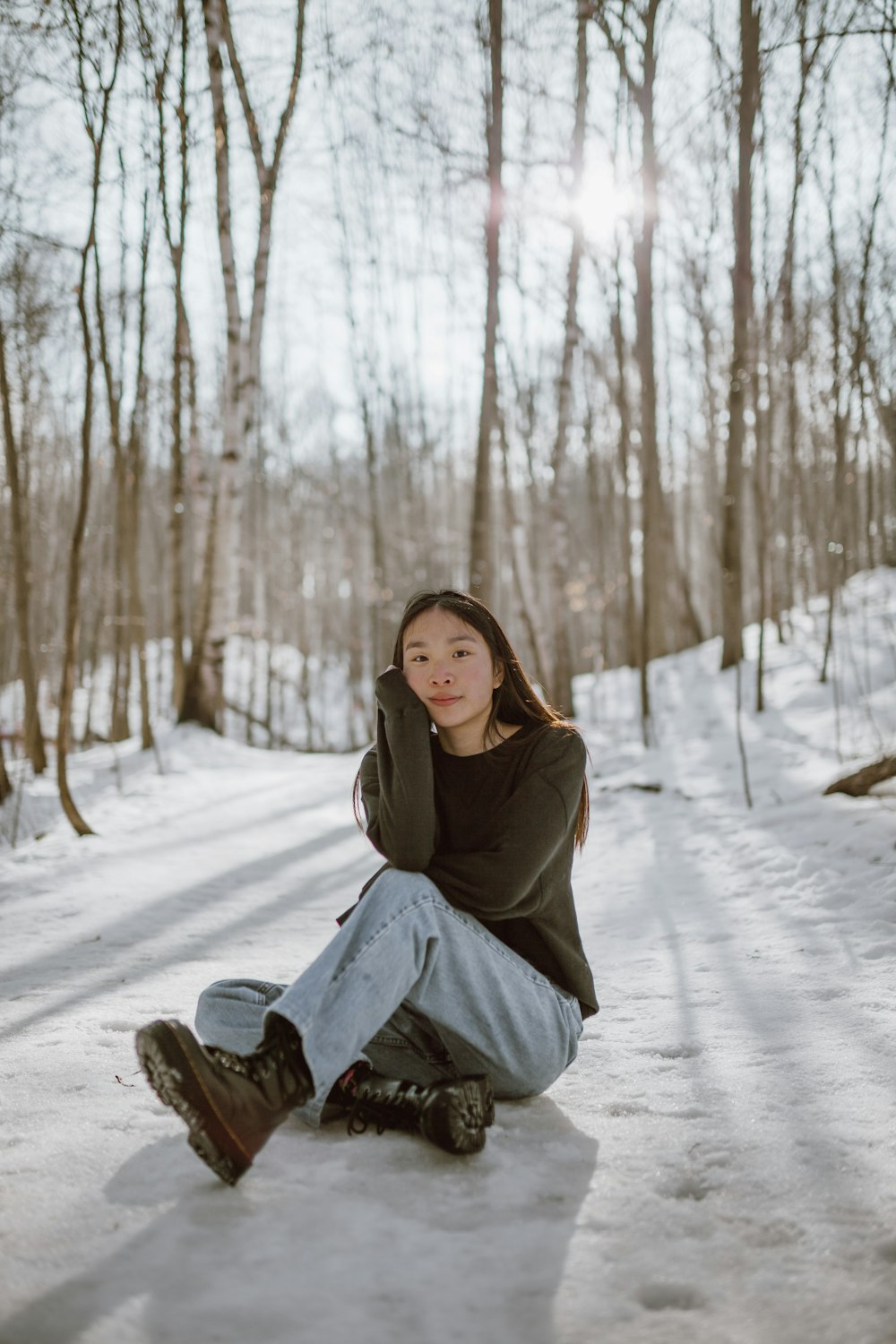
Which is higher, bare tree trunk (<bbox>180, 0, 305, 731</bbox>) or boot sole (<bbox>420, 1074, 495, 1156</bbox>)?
bare tree trunk (<bbox>180, 0, 305, 731</bbox>)

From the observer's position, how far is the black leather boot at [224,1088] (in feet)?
5.22

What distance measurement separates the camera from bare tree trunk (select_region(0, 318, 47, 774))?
6.90m

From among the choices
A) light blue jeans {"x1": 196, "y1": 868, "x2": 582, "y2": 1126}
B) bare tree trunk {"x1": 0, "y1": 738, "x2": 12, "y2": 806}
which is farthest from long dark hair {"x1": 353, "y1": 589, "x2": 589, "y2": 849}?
bare tree trunk {"x1": 0, "y1": 738, "x2": 12, "y2": 806}

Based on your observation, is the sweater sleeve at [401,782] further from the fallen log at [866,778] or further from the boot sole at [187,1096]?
the fallen log at [866,778]

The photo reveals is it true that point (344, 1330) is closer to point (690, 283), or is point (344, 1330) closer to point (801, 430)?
point (690, 283)

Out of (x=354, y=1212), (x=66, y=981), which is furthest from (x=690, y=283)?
(x=354, y=1212)

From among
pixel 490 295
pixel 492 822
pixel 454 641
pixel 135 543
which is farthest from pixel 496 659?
pixel 135 543

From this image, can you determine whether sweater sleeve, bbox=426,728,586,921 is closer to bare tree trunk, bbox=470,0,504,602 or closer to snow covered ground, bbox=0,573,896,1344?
snow covered ground, bbox=0,573,896,1344

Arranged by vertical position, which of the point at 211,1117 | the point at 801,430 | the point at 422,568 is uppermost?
the point at 801,430

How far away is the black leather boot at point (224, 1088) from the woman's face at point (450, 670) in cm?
83

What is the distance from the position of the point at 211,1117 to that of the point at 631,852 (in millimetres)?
4113

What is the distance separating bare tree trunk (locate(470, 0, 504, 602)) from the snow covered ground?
5.03 m

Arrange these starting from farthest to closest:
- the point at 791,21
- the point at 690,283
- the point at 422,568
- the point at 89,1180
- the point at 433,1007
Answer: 1. the point at 422,568
2. the point at 690,283
3. the point at 791,21
4. the point at 433,1007
5. the point at 89,1180

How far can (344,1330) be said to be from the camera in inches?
51.2
